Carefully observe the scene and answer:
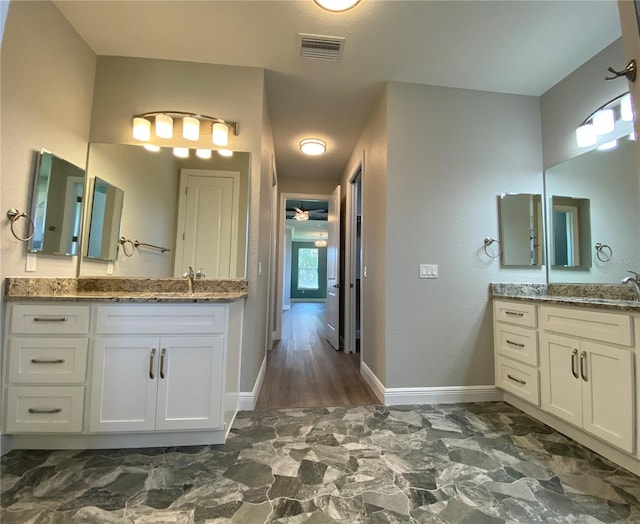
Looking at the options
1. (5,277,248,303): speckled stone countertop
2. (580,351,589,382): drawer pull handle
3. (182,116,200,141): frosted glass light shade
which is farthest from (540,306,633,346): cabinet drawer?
(182,116,200,141): frosted glass light shade

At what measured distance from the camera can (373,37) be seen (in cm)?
201

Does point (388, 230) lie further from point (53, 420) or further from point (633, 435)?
point (53, 420)

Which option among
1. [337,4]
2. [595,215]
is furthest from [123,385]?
[595,215]

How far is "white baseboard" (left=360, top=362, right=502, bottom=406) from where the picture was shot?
7.49 feet

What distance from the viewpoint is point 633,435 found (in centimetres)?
143

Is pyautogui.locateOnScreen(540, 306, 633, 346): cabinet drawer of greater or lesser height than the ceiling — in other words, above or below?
below

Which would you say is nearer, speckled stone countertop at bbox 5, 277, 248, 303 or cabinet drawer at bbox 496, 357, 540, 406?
speckled stone countertop at bbox 5, 277, 248, 303

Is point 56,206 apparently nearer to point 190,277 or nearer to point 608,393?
point 190,277

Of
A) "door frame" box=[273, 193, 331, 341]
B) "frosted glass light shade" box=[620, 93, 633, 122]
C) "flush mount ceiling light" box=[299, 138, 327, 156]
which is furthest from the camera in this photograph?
"door frame" box=[273, 193, 331, 341]

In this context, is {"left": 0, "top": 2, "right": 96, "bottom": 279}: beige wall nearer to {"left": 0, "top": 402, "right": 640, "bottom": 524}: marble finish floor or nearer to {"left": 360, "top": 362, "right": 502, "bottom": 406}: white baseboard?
{"left": 0, "top": 402, "right": 640, "bottom": 524}: marble finish floor

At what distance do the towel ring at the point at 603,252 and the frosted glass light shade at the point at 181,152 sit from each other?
123 inches

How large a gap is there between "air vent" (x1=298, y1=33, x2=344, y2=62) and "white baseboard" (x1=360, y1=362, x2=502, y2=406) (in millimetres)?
2522

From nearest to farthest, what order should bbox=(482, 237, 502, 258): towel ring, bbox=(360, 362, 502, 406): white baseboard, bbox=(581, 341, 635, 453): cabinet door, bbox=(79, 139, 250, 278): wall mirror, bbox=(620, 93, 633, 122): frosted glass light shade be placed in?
1. bbox=(581, 341, 635, 453): cabinet door
2. bbox=(620, 93, 633, 122): frosted glass light shade
3. bbox=(79, 139, 250, 278): wall mirror
4. bbox=(360, 362, 502, 406): white baseboard
5. bbox=(482, 237, 502, 258): towel ring

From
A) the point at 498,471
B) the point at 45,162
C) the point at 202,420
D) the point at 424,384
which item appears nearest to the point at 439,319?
the point at 424,384
